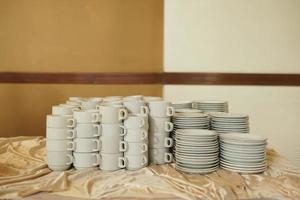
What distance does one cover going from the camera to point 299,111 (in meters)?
3.38

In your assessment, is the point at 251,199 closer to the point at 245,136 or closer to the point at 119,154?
the point at 245,136

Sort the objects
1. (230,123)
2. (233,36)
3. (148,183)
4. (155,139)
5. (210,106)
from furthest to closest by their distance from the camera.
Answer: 1. (233,36)
2. (210,106)
3. (230,123)
4. (155,139)
5. (148,183)

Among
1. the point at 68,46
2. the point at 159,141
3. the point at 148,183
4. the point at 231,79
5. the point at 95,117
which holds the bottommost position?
Answer: the point at 148,183

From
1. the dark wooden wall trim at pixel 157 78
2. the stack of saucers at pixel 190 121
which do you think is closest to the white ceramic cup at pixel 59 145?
the stack of saucers at pixel 190 121

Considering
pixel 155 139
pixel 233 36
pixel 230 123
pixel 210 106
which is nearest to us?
pixel 155 139

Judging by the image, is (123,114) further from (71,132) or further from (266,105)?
(266,105)

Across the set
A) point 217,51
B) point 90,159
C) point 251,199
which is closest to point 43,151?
point 90,159

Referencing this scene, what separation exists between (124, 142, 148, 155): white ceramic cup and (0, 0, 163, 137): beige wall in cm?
216

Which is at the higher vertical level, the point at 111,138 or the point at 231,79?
the point at 231,79

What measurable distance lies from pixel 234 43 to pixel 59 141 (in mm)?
2575

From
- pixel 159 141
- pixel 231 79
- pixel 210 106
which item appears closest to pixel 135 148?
pixel 159 141

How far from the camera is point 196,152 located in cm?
117

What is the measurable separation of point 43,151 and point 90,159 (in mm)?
379

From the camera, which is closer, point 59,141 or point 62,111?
point 59,141
